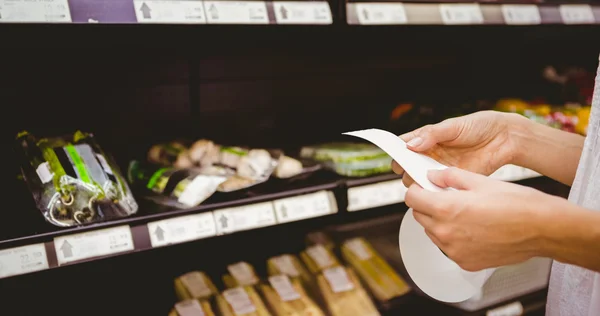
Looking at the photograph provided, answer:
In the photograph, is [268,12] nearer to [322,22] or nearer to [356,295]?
[322,22]

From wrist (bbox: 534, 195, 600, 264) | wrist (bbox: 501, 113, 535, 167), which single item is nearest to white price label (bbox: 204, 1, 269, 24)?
wrist (bbox: 501, 113, 535, 167)

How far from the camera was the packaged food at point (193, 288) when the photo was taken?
1.36m

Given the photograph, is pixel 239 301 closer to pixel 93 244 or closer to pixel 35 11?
pixel 93 244

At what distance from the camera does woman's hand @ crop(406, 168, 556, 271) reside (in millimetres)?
709

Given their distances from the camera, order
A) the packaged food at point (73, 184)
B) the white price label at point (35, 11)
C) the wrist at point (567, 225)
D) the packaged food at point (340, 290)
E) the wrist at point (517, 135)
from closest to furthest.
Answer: the wrist at point (567, 225) → the white price label at point (35, 11) → the packaged food at point (73, 184) → the wrist at point (517, 135) → the packaged food at point (340, 290)

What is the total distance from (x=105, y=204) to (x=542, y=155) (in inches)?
37.8

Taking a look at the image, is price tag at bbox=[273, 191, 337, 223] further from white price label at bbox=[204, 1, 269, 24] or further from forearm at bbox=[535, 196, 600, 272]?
forearm at bbox=[535, 196, 600, 272]

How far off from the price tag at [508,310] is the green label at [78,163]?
1375mm

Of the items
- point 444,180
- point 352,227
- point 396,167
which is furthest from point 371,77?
point 444,180

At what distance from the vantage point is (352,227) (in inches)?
70.6

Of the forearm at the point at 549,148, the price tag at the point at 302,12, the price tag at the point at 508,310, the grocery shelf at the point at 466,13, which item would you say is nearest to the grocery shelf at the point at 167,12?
the price tag at the point at 302,12

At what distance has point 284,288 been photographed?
1395 millimetres

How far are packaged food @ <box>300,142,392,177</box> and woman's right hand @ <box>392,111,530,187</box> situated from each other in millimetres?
276

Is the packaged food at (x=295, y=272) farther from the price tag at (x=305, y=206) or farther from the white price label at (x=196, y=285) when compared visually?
the price tag at (x=305, y=206)
